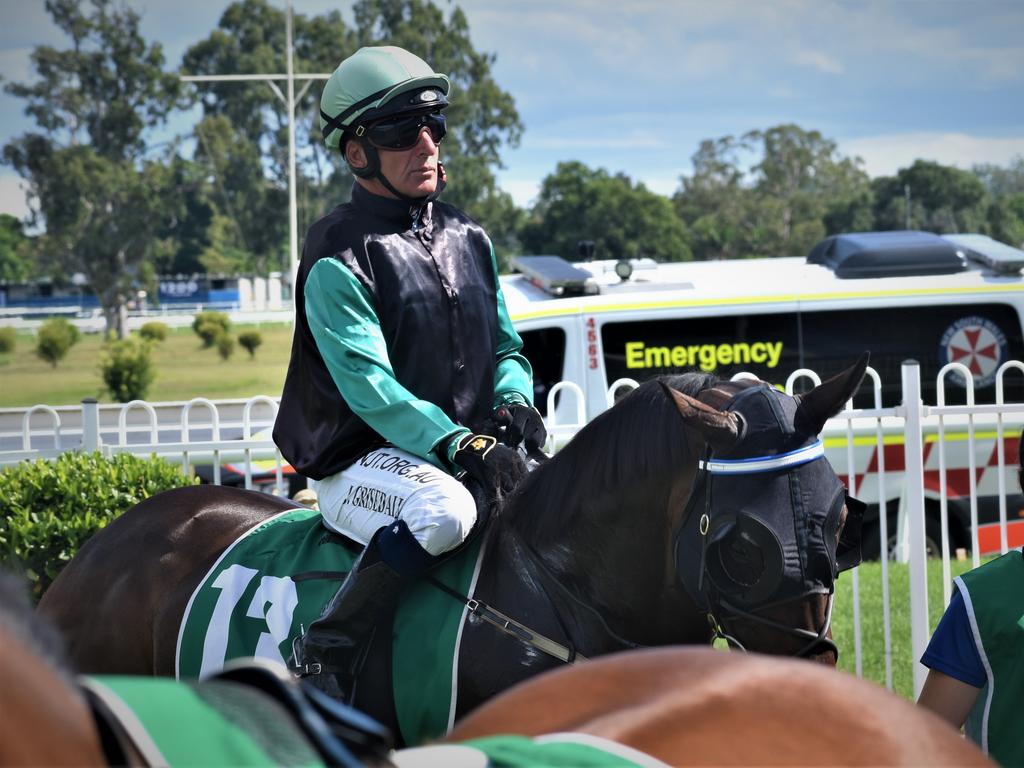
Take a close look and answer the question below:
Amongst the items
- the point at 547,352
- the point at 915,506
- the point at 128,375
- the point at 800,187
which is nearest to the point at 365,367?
the point at 915,506

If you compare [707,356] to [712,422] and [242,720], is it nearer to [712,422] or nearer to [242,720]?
[712,422]

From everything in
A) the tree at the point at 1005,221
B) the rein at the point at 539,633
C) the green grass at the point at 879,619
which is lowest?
the green grass at the point at 879,619

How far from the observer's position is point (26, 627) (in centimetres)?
105

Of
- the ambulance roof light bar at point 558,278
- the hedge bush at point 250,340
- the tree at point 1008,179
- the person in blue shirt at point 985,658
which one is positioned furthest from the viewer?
the tree at point 1008,179

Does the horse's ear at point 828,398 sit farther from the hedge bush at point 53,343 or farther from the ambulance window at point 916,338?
the hedge bush at point 53,343

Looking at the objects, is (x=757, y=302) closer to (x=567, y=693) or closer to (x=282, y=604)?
(x=282, y=604)

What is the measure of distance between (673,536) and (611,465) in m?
0.24

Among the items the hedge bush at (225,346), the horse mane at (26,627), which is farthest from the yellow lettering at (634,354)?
the hedge bush at (225,346)

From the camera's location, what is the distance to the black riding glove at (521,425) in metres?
3.10

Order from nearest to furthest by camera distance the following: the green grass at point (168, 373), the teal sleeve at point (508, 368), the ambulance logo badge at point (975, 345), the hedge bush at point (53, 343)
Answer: the teal sleeve at point (508, 368) → the ambulance logo badge at point (975, 345) → the green grass at point (168, 373) → the hedge bush at point (53, 343)

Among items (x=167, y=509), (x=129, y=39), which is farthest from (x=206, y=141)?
(x=167, y=509)

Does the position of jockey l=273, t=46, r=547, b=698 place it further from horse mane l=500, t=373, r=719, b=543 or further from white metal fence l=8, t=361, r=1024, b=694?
white metal fence l=8, t=361, r=1024, b=694

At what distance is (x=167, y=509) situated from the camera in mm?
3496

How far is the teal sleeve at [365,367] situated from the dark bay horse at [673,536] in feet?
0.92
